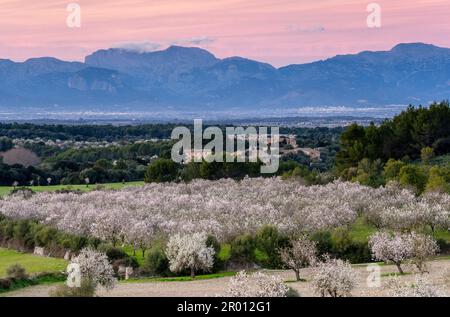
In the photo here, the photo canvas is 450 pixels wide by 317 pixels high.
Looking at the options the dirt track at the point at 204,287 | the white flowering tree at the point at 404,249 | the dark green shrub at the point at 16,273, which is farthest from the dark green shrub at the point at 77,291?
the white flowering tree at the point at 404,249

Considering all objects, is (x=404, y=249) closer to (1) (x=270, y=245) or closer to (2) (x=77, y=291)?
(1) (x=270, y=245)

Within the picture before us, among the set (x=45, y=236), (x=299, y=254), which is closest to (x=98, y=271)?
(x=299, y=254)

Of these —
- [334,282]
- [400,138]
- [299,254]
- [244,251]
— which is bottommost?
[244,251]

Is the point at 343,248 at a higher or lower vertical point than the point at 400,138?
lower

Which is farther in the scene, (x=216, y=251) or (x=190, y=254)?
(x=216, y=251)

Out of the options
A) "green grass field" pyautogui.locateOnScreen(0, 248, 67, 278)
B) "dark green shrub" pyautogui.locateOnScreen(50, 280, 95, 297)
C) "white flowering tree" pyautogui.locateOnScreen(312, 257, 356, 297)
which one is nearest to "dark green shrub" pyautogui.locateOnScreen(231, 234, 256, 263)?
"green grass field" pyautogui.locateOnScreen(0, 248, 67, 278)

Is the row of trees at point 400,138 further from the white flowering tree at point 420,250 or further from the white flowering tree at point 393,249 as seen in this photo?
the white flowering tree at point 420,250

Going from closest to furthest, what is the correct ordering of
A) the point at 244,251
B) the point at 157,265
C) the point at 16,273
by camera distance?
the point at 16,273, the point at 157,265, the point at 244,251

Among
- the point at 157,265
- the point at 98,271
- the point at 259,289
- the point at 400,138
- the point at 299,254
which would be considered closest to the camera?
the point at 259,289
